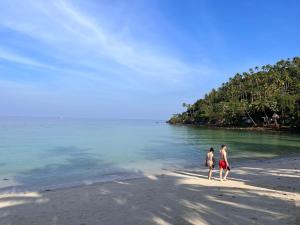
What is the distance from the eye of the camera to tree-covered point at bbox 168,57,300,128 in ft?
283

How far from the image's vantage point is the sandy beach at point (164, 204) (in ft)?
34.4

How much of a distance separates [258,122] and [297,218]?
94.6 meters

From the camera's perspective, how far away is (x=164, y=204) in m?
12.5

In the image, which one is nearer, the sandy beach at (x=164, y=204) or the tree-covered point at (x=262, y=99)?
the sandy beach at (x=164, y=204)

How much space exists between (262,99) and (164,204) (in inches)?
3407

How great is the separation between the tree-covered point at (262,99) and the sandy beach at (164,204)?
6809 centimetres

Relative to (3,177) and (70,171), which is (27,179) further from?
(70,171)

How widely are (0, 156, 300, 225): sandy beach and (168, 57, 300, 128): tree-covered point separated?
68.1 m

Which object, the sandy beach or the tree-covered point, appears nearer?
the sandy beach

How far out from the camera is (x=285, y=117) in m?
87.4

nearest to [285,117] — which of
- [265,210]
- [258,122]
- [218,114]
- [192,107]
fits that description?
[258,122]

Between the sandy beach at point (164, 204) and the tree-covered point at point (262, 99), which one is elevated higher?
the tree-covered point at point (262, 99)

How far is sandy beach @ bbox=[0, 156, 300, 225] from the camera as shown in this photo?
1049 cm

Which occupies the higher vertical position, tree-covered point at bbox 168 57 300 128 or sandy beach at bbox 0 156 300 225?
tree-covered point at bbox 168 57 300 128
